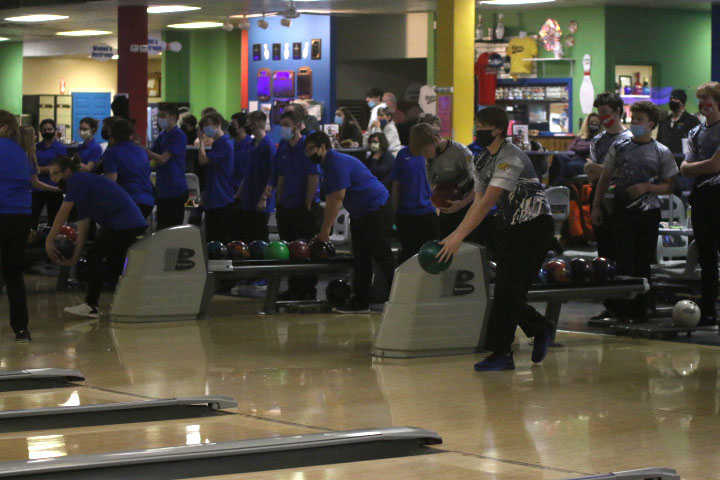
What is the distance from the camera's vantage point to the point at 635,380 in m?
6.00

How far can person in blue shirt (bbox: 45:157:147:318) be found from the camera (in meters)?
8.12

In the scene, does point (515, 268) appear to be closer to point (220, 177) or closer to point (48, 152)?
point (220, 177)

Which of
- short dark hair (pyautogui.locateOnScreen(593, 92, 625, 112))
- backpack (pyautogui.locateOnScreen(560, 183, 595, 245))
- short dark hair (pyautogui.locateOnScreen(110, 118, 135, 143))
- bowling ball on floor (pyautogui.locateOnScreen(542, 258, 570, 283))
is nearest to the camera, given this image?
bowling ball on floor (pyautogui.locateOnScreen(542, 258, 570, 283))

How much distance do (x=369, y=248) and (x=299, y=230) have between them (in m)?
0.92

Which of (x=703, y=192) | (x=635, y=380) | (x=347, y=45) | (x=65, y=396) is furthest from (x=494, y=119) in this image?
(x=347, y=45)

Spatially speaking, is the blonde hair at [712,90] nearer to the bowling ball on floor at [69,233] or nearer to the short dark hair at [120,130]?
the short dark hair at [120,130]

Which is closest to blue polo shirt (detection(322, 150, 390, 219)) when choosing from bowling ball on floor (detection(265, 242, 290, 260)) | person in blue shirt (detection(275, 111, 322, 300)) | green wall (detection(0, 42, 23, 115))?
bowling ball on floor (detection(265, 242, 290, 260))

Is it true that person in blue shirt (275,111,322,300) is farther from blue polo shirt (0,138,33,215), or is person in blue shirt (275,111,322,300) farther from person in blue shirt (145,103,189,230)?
blue polo shirt (0,138,33,215)

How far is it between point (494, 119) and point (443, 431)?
198cm

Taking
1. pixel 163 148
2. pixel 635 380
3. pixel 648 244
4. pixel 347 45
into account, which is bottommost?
pixel 635 380

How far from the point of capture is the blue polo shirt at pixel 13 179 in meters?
6.96

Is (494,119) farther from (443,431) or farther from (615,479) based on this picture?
(615,479)

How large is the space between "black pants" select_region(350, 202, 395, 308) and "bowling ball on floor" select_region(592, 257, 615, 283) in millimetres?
1688

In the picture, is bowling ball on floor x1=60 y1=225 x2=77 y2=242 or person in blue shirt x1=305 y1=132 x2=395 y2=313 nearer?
person in blue shirt x1=305 y1=132 x2=395 y2=313
